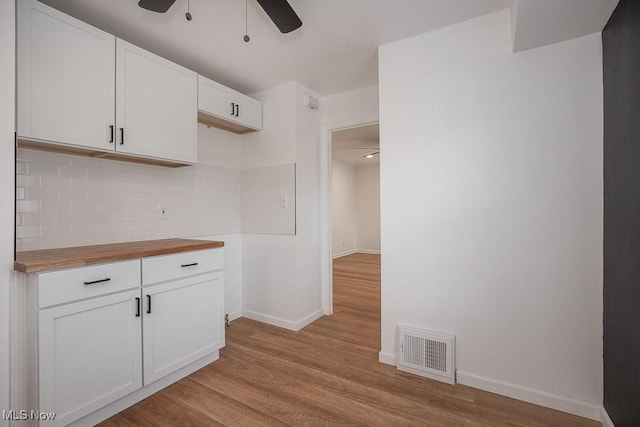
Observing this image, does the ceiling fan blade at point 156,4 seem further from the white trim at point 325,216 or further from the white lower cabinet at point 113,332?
the white trim at point 325,216

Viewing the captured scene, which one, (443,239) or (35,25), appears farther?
(443,239)

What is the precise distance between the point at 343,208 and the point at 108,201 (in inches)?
239

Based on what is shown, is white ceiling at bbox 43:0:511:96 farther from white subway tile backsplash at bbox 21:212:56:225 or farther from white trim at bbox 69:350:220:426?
white trim at bbox 69:350:220:426

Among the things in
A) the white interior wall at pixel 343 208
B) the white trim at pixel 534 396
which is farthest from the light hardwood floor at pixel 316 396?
the white interior wall at pixel 343 208

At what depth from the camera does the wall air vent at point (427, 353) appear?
2.01 m

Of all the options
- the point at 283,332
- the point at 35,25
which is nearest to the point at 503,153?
the point at 283,332

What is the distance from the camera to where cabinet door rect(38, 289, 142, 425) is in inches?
56.1

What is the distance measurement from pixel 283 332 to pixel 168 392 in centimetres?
118

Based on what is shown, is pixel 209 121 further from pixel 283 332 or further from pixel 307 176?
pixel 283 332

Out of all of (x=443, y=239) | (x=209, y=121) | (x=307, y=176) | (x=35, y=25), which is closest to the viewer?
(x=35, y=25)

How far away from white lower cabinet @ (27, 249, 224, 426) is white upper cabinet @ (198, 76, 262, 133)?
133 cm

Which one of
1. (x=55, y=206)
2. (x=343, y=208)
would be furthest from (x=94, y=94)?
(x=343, y=208)

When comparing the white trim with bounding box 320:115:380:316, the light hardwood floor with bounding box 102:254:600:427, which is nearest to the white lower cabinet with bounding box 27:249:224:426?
the light hardwood floor with bounding box 102:254:600:427

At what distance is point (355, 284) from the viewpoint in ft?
15.6
